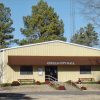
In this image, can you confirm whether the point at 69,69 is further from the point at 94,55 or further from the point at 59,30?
the point at 59,30

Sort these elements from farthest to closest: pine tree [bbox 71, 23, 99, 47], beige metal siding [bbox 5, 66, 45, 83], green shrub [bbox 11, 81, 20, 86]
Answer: pine tree [bbox 71, 23, 99, 47], beige metal siding [bbox 5, 66, 45, 83], green shrub [bbox 11, 81, 20, 86]

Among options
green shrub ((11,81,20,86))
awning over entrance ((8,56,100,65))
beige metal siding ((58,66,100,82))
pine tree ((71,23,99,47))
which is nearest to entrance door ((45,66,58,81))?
beige metal siding ((58,66,100,82))

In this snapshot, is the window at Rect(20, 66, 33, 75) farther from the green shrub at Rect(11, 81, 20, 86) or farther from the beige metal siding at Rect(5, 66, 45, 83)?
the green shrub at Rect(11, 81, 20, 86)

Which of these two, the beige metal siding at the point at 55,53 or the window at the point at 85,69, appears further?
the window at the point at 85,69

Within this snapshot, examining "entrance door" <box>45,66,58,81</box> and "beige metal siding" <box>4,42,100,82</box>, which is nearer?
"beige metal siding" <box>4,42,100,82</box>

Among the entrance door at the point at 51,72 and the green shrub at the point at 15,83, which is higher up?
the entrance door at the point at 51,72

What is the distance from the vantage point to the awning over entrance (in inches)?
2060

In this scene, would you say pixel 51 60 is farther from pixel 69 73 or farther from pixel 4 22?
pixel 4 22

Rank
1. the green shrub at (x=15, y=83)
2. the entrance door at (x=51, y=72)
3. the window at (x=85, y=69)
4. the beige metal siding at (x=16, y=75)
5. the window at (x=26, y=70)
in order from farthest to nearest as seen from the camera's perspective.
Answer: the window at (x=85, y=69), the entrance door at (x=51, y=72), the window at (x=26, y=70), the beige metal siding at (x=16, y=75), the green shrub at (x=15, y=83)

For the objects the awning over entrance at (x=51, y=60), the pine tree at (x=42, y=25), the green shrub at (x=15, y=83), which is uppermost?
the pine tree at (x=42, y=25)

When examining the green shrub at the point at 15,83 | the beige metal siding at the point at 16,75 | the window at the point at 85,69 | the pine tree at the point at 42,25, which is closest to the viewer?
the green shrub at the point at 15,83

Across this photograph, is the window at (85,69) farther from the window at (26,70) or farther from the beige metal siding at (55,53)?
the window at (26,70)

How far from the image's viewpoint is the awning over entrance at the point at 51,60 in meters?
52.3


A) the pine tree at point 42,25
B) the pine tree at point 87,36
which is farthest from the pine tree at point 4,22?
the pine tree at point 87,36
